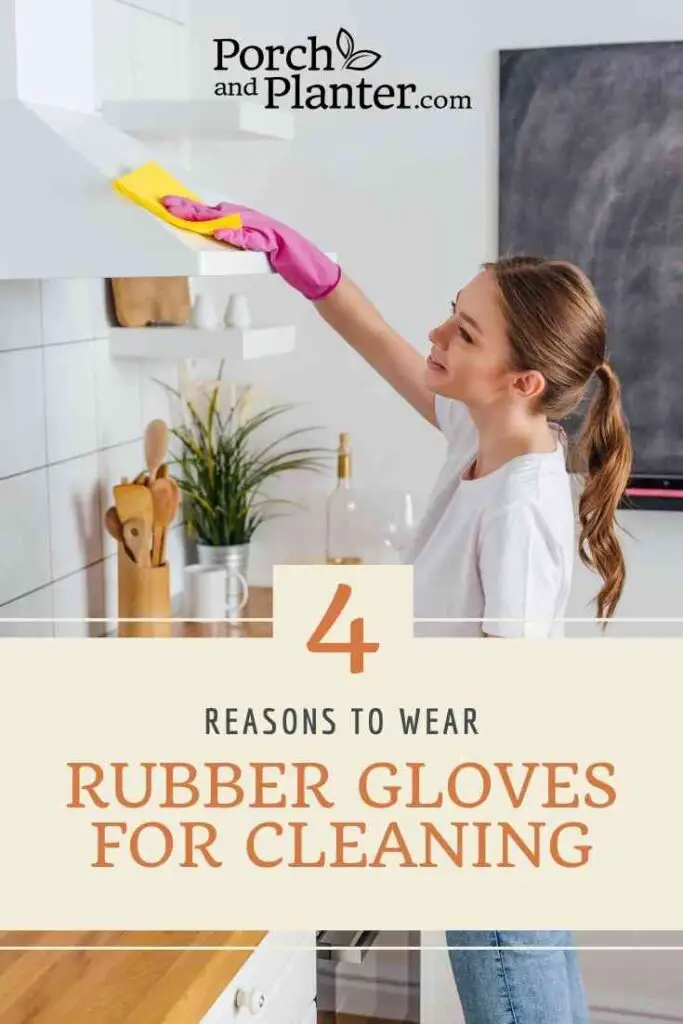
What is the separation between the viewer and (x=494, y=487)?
146cm

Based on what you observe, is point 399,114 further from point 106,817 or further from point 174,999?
point 174,999

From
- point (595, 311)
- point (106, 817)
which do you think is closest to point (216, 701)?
point (106, 817)

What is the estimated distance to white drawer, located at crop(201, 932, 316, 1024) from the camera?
54.4 inches

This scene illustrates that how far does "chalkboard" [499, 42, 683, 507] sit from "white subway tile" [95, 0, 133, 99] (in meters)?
0.57

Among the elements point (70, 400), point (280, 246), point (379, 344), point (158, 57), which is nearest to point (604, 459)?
point (379, 344)

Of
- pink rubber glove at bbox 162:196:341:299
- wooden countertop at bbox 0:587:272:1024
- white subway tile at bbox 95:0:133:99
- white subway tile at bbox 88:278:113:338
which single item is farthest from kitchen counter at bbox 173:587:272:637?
white subway tile at bbox 95:0:133:99

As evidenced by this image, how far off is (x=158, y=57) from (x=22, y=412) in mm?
671

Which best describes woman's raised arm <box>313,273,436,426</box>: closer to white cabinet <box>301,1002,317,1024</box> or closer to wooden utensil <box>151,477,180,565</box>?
wooden utensil <box>151,477,180,565</box>

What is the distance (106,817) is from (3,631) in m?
0.51

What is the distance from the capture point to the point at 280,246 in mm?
1646

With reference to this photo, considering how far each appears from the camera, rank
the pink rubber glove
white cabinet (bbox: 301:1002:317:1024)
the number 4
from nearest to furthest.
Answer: the number 4 < the pink rubber glove < white cabinet (bbox: 301:1002:317:1024)

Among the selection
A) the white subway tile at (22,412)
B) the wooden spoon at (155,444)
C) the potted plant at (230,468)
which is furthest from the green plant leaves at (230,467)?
the white subway tile at (22,412)

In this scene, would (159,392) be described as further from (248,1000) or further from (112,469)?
(248,1000)

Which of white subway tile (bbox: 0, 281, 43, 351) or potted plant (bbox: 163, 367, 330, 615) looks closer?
white subway tile (bbox: 0, 281, 43, 351)
